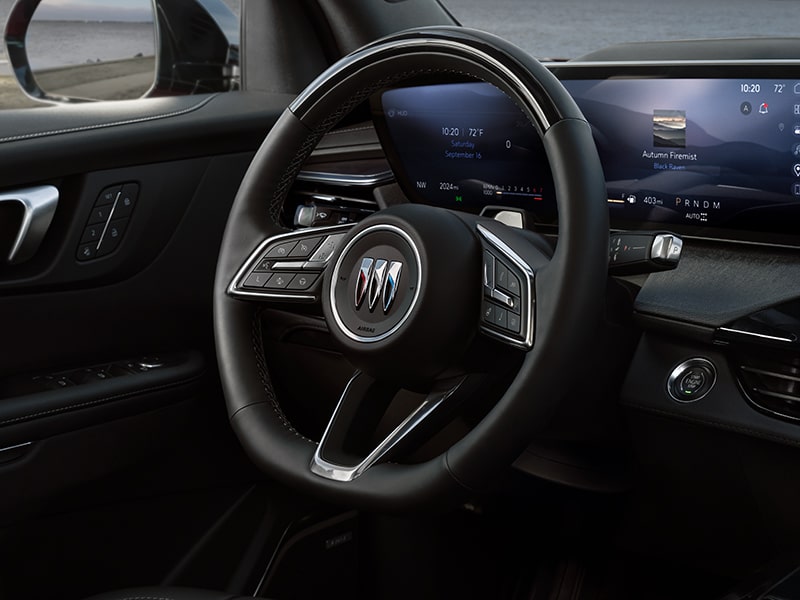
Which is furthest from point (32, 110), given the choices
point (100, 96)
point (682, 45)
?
point (682, 45)

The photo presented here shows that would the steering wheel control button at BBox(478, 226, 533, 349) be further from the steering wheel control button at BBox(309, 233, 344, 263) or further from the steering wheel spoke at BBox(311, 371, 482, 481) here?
the steering wheel control button at BBox(309, 233, 344, 263)

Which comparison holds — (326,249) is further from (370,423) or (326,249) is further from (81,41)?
(81,41)

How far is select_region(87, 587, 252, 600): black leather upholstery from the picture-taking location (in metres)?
1.18

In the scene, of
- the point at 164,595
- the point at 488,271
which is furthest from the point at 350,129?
the point at 164,595

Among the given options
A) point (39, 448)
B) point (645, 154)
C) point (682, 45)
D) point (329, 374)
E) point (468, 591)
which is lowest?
point (468, 591)

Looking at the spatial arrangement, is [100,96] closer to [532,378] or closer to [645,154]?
[645,154]

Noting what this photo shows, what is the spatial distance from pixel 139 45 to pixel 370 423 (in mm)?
1369

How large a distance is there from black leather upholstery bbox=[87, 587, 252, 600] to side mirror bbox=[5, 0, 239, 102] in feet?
3.86

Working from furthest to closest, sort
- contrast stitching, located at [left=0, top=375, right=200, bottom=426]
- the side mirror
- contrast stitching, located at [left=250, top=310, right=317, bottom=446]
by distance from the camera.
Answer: the side mirror
contrast stitching, located at [left=0, top=375, right=200, bottom=426]
contrast stitching, located at [left=250, top=310, right=317, bottom=446]

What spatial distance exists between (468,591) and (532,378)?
39.7 inches

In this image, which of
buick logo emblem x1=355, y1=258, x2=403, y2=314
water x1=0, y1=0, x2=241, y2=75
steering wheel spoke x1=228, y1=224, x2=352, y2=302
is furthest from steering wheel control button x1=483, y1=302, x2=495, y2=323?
water x1=0, y1=0, x2=241, y2=75

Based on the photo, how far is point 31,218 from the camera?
153cm

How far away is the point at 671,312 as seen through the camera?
125cm

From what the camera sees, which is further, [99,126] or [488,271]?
[99,126]
